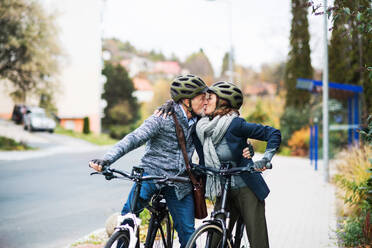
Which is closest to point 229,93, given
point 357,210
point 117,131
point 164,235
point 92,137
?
point 164,235

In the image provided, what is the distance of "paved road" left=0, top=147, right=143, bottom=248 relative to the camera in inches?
266

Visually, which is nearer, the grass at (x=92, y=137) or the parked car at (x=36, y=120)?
the parked car at (x=36, y=120)

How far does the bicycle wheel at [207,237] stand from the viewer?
9.87ft

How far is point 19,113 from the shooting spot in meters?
23.4

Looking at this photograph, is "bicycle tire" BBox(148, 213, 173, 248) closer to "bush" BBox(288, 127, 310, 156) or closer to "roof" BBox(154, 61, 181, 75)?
"bush" BBox(288, 127, 310, 156)

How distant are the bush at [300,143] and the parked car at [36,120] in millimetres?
12734

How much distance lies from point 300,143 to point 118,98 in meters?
19.8

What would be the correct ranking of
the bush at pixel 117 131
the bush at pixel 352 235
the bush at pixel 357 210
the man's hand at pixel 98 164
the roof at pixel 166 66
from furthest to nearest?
the roof at pixel 166 66, the bush at pixel 117 131, the bush at pixel 352 235, the bush at pixel 357 210, the man's hand at pixel 98 164

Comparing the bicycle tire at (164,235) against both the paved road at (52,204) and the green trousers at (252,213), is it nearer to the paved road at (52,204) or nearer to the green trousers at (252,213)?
the green trousers at (252,213)

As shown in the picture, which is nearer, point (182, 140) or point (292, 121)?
point (182, 140)

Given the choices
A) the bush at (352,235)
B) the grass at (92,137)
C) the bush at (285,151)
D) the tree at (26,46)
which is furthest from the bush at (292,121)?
the bush at (352,235)

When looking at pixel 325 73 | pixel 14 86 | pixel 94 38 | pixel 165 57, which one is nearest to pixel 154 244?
pixel 325 73

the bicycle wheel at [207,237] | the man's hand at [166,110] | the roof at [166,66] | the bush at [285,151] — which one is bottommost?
the bush at [285,151]

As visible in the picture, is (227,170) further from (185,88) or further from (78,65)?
(78,65)
